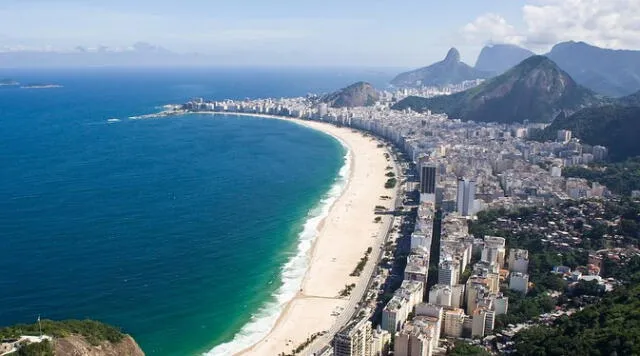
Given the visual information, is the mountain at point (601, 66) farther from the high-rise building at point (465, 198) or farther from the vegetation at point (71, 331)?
the vegetation at point (71, 331)

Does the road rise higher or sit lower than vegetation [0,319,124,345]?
lower

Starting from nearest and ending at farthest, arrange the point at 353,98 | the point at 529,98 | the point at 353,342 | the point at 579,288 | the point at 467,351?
the point at 353,342
the point at 467,351
the point at 579,288
the point at 529,98
the point at 353,98

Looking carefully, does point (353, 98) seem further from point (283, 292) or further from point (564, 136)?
point (283, 292)

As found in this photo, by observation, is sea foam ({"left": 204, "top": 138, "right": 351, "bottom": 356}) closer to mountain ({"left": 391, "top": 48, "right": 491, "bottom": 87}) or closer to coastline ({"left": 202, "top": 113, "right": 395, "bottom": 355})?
coastline ({"left": 202, "top": 113, "right": 395, "bottom": 355})

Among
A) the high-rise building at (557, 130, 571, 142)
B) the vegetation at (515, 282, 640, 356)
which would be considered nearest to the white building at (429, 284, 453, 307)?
the vegetation at (515, 282, 640, 356)

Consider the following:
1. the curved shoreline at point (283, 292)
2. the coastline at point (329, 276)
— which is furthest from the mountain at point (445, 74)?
the curved shoreline at point (283, 292)

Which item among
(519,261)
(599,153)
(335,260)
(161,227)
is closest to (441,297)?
(519,261)

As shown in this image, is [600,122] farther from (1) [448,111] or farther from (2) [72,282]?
(2) [72,282]
